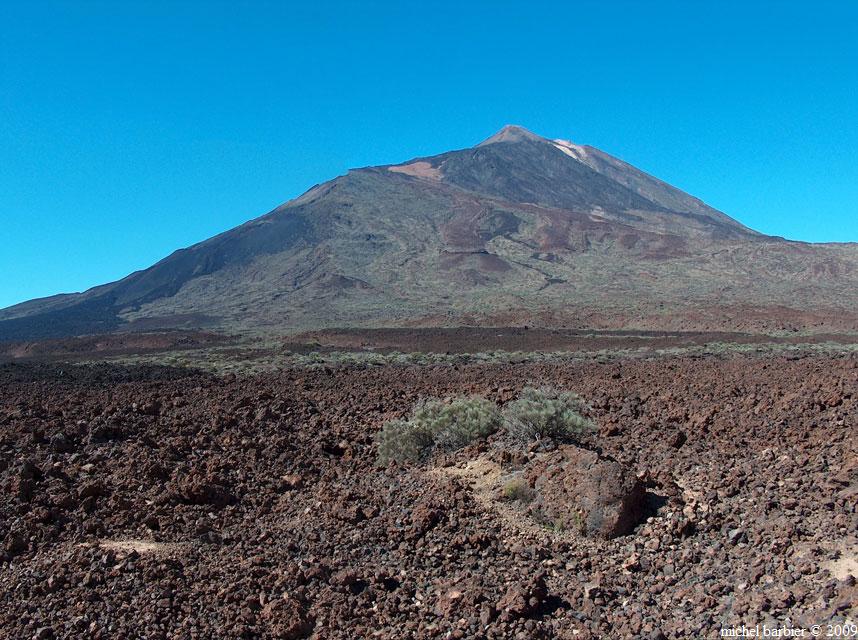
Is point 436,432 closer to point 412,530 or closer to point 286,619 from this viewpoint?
point 412,530

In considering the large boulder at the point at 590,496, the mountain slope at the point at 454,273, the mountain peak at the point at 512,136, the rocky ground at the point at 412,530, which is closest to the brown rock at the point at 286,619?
the rocky ground at the point at 412,530

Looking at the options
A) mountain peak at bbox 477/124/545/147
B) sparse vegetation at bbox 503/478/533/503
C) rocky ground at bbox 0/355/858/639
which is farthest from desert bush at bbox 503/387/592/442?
mountain peak at bbox 477/124/545/147

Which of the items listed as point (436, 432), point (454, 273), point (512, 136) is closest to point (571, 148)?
point (512, 136)

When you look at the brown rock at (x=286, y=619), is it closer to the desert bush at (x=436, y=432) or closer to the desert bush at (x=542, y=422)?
the desert bush at (x=436, y=432)

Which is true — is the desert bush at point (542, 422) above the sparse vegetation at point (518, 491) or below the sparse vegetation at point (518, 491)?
above

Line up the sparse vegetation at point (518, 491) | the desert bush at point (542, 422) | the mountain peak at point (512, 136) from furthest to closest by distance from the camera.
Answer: the mountain peak at point (512, 136), the desert bush at point (542, 422), the sparse vegetation at point (518, 491)

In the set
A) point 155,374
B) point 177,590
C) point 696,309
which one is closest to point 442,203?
point 696,309
